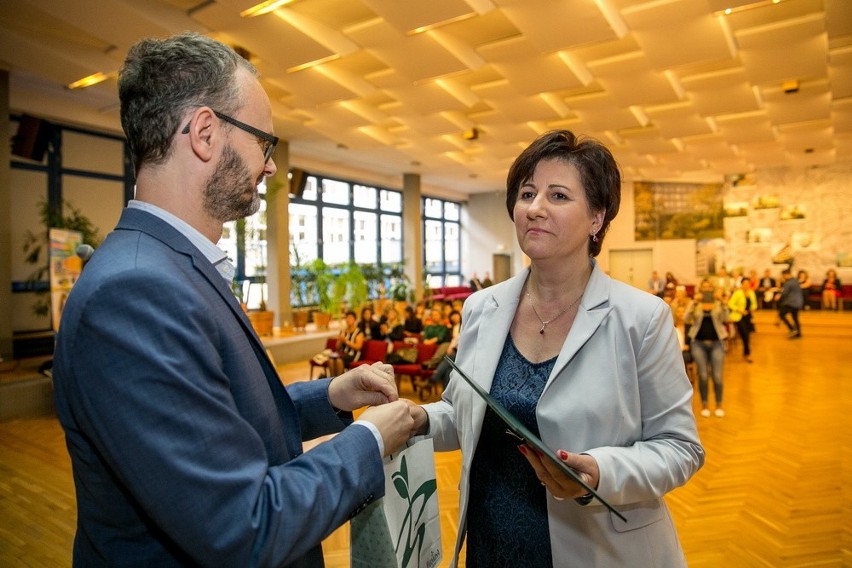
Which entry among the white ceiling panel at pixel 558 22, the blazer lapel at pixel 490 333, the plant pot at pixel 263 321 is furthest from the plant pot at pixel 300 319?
the blazer lapel at pixel 490 333

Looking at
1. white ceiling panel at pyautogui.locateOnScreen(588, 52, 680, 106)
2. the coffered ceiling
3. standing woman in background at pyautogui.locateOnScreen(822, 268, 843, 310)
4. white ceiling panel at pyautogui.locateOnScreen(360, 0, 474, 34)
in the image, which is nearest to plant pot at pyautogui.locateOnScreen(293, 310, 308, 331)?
the coffered ceiling

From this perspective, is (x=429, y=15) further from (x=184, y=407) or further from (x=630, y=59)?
(x=184, y=407)

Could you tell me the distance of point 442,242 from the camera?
21.0m

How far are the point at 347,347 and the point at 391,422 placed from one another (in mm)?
6477

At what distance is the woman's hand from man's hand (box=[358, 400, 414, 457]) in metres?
0.26

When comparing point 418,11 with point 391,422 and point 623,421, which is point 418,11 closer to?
point 623,421

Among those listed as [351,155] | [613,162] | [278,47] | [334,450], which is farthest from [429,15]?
[351,155]

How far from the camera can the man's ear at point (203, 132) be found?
3.20 feet

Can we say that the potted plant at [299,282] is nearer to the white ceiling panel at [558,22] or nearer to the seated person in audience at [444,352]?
the seated person in audience at [444,352]

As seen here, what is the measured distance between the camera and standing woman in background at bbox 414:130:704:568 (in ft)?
4.29

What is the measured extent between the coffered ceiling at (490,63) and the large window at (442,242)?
885 cm

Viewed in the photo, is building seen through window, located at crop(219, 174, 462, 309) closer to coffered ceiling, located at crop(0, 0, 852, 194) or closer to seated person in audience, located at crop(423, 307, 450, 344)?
coffered ceiling, located at crop(0, 0, 852, 194)

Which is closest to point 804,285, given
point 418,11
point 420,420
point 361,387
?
point 418,11

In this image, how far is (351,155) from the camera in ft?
44.4
